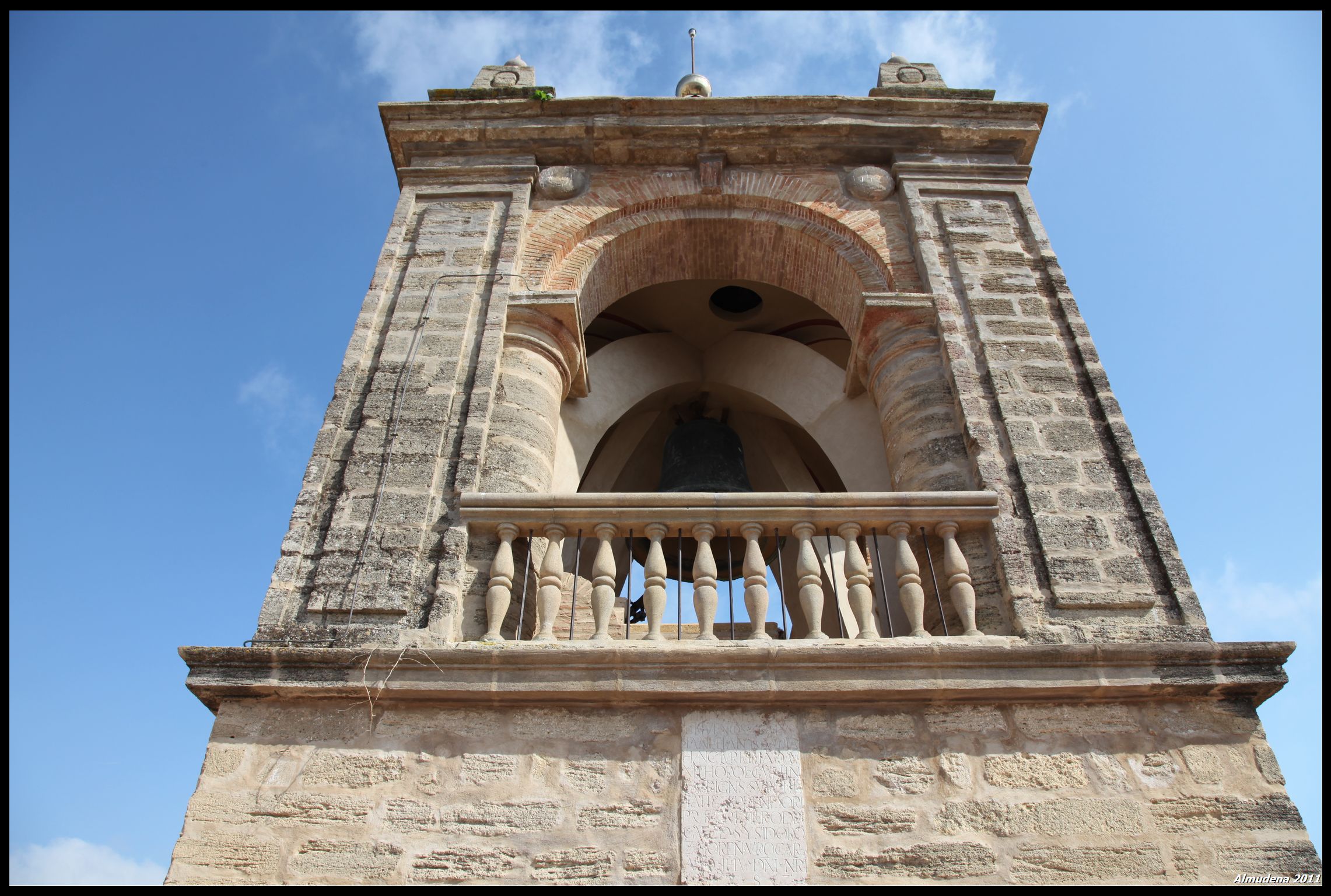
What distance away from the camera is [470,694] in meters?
3.97


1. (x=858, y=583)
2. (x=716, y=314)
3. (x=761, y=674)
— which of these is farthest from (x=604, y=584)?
(x=716, y=314)

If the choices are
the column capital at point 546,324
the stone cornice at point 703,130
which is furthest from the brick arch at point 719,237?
the column capital at point 546,324

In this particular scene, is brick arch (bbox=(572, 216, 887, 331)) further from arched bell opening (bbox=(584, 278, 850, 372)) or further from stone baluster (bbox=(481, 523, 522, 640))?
stone baluster (bbox=(481, 523, 522, 640))

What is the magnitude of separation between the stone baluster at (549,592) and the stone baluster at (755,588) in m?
0.88

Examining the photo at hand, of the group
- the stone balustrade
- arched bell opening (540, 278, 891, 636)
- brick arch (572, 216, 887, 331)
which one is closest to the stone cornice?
brick arch (572, 216, 887, 331)

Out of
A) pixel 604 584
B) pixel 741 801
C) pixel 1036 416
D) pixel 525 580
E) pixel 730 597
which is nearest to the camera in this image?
pixel 741 801

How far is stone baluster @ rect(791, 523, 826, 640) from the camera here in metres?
4.34

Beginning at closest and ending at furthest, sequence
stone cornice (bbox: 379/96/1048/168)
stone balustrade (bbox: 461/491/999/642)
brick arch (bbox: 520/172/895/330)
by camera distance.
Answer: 1. stone balustrade (bbox: 461/491/999/642)
2. brick arch (bbox: 520/172/895/330)
3. stone cornice (bbox: 379/96/1048/168)

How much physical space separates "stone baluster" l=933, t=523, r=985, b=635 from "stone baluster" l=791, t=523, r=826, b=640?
62 cm

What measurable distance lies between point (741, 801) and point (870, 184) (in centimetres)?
488

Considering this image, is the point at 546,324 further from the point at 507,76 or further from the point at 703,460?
the point at 507,76

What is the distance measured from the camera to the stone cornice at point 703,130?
7.27 meters

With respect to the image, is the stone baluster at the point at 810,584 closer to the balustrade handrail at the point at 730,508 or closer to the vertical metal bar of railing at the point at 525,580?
the balustrade handrail at the point at 730,508

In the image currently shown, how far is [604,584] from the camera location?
4.47m
